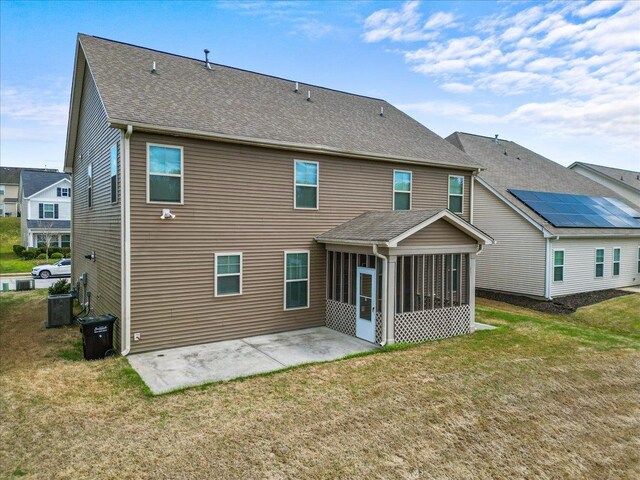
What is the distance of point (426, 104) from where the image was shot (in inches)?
998

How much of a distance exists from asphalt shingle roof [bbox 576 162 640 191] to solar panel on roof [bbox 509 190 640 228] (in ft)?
23.4

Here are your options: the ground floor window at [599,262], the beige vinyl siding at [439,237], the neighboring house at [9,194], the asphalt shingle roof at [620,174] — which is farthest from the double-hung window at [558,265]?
the neighboring house at [9,194]

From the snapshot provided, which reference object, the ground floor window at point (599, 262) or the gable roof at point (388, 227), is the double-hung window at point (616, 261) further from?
the gable roof at point (388, 227)

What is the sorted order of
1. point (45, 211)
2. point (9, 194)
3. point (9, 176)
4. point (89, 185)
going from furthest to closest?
1. point (9, 176)
2. point (9, 194)
3. point (45, 211)
4. point (89, 185)

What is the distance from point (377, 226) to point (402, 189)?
3400mm

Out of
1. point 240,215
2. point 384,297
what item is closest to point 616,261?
point 384,297

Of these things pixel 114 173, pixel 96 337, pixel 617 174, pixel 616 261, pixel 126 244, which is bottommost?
pixel 96 337

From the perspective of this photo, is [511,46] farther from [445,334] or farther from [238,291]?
[238,291]

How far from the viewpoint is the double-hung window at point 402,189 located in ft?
45.7

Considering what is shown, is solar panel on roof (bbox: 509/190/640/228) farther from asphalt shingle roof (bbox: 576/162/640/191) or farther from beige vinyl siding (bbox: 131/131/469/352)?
beige vinyl siding (bbox: 131/131/469/352)

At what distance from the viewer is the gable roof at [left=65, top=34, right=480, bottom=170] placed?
33.1 ft

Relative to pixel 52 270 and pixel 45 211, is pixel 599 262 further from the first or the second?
pixel 45 211

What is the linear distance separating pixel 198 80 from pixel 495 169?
51.5 feet

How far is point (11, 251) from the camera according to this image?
3956cm
